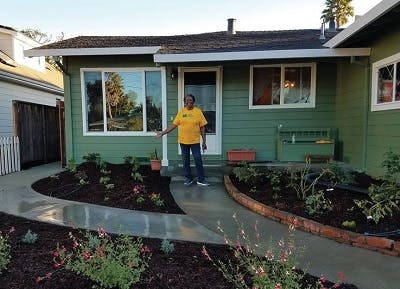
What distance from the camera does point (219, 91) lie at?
7.85m

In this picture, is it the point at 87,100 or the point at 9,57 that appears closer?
the point at 87,100

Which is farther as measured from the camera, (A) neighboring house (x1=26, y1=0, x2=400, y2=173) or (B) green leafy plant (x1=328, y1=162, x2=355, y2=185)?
(A) neighboring house (x1=26, y1=0, x2=400, y2=173)

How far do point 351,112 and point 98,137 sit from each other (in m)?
5.85

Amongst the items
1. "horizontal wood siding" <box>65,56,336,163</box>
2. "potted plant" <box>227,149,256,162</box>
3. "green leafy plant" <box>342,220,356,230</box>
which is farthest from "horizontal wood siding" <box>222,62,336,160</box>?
"green leafy plant" <box>342,220,356,230</box>

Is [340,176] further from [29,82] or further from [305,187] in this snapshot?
[29,82]

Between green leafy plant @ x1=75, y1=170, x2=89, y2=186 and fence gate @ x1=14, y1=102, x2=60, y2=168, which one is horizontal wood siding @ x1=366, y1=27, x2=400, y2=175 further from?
fence gate @ x1=14, y1=102, x2=60, y2=168

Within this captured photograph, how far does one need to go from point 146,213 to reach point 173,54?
3528 mm

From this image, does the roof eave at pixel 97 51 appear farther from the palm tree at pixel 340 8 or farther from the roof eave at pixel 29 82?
the palm tree at pixel 340 8

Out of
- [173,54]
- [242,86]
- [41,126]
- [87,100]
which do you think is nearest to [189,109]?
[173,54]

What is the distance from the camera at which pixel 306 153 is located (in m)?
7.32

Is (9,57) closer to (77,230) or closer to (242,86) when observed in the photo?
(242,86)

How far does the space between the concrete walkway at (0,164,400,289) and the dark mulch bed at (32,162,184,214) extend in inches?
7.9

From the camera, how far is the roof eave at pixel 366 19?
179 inches

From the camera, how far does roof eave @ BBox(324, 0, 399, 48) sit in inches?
179
